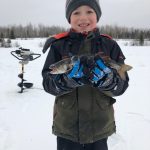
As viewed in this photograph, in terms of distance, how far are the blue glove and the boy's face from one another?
35 centimetres

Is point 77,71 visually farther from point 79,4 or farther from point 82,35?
point 79,4

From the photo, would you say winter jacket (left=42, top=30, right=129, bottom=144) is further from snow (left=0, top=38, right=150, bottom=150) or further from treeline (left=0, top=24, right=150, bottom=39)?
treeline (left=0, top=24, right=150, bottom=39)

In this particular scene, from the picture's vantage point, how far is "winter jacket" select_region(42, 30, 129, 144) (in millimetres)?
2008

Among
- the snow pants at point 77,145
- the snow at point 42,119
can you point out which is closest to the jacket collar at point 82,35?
the snow pants at point 77,145

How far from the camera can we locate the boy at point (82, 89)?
78.8 inches

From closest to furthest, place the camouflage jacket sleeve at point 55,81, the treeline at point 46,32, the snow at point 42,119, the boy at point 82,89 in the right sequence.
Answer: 1. the camouflage jacket sleeve at point 55,81
2. the boy at point 82,89
3. the snow at point 42,119
4. the treeline at point 46,32

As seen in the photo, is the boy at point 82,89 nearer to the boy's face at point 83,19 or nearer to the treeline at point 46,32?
the boy's face at point 83,19

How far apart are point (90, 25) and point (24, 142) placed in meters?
1.86

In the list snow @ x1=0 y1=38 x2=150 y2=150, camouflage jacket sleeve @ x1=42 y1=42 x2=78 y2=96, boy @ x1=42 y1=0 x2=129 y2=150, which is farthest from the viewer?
snow @ x1=0 y1=38 x2=150 y2=150

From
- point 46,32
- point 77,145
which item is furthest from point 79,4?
point 46,32

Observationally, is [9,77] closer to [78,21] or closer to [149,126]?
[149,126]

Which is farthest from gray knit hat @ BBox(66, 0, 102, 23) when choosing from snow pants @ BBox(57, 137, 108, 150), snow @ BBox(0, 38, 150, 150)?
snow @ BBox(0, 38, 150, 150)

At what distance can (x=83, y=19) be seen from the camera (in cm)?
201

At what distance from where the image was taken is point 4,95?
5602 mm
